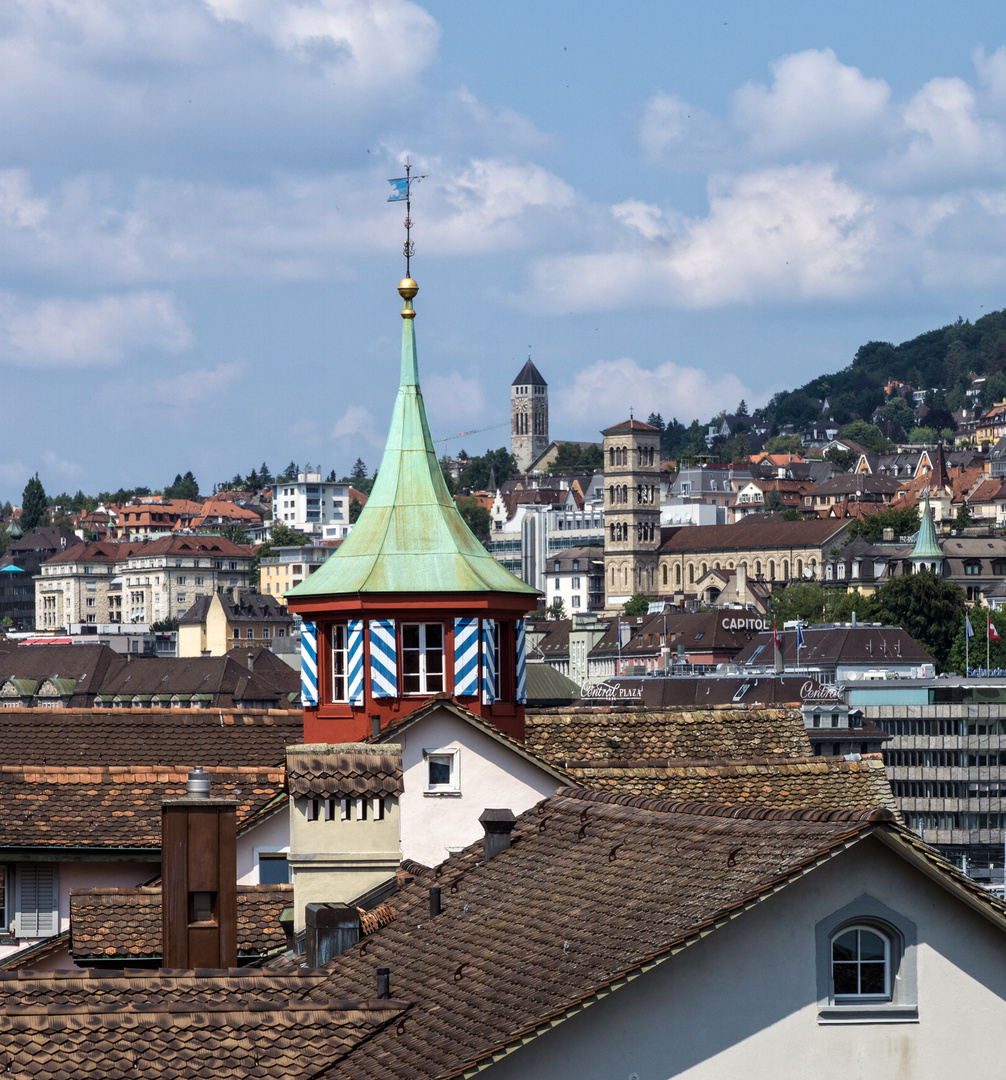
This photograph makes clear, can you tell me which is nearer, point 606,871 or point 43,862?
point 606,871

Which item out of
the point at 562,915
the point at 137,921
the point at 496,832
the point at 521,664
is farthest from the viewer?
the point at 521,664

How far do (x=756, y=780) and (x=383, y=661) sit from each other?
20.2ft

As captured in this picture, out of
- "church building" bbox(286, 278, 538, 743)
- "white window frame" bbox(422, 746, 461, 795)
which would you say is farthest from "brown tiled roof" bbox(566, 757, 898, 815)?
"church building" bbox(286, 278, 538, 743)

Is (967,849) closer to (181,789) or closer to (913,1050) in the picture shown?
(181,789)

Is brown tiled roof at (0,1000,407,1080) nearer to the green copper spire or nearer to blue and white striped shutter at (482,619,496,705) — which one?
blue and white striped shutter at (482,619,496,705)

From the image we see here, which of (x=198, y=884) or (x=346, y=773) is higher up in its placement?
(x=346, y=773)

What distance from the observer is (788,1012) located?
39.1 ft

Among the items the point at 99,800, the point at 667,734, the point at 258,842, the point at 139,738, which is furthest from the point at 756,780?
the point at 139,738

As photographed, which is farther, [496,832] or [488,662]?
[488,662]

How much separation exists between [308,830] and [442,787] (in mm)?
5178

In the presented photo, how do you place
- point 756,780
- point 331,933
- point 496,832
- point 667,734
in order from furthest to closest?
point 667,734 → point 756,780 → point 496,832 → point 331,933

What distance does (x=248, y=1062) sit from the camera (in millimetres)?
12508

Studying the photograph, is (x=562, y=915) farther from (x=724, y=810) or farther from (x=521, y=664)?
(x=521, y=664)

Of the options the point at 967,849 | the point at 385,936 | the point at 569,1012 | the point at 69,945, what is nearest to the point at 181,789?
the point at 69,945
